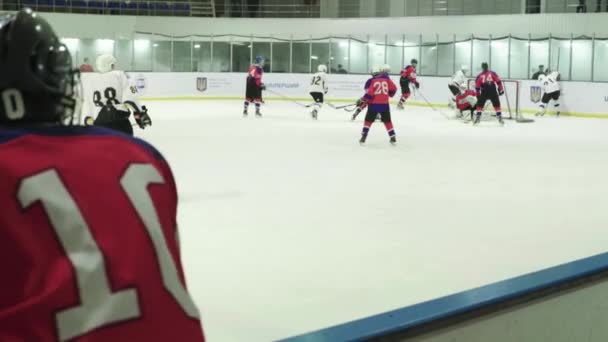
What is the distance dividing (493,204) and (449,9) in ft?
60.5

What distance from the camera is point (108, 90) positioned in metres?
6.88

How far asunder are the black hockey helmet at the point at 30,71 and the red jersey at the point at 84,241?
0.04 m

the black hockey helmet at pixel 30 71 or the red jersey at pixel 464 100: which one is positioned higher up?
the black hockey helmet at pixel 30 71

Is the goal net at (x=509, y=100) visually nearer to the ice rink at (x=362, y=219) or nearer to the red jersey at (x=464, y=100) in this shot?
the red jersey at (x=464, y=100)

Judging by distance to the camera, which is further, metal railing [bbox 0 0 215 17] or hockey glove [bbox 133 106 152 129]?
metal railing [bbox 0 0 215 17]

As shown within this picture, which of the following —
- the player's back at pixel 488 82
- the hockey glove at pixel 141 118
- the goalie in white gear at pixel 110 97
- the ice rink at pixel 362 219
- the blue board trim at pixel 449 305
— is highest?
the player's back at pixel 488 82

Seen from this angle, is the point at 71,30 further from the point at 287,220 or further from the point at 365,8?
the point at 287,220

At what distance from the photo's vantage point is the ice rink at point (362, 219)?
161 inches

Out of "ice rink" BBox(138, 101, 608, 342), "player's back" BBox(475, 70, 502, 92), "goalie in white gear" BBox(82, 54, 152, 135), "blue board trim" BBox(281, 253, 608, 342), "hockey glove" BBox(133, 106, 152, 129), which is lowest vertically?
"ice rink" BBox(138, 101, 608, 342)

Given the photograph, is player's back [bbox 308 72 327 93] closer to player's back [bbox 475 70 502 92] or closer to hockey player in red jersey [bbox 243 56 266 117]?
hockey player in red jersey [bbox 243 56 266 117]

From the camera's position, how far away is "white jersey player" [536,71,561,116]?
17344 millimetres

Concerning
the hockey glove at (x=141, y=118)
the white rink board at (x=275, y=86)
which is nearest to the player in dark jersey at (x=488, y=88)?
the white rink board at (x=275, y=86)

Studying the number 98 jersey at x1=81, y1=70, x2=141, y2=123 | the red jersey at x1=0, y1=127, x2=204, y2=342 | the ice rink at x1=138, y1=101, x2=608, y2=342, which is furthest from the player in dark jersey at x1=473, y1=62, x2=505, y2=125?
the red jersey at x1=0, y1=127, x2=204, y2=342

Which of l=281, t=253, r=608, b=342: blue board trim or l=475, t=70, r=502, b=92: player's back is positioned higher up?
l=475, t=70, r=502, b=92: player's back
